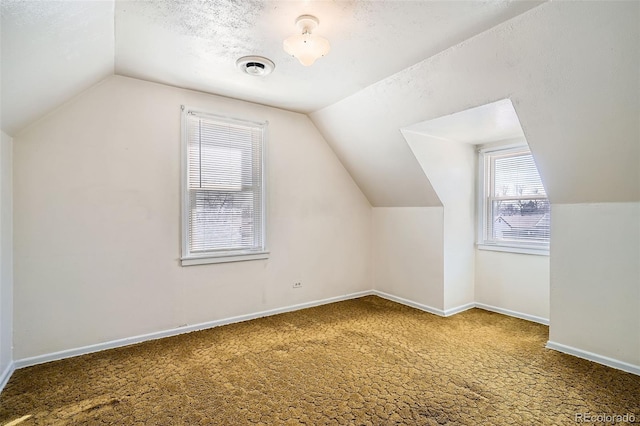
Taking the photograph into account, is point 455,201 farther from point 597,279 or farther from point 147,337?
point 147,337

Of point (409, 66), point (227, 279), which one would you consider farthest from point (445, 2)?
point (227, 279)

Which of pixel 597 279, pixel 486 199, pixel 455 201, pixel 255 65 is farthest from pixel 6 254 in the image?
pixel 486 199

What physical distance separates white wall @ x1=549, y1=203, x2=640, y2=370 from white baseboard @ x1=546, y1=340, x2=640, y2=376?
25mm

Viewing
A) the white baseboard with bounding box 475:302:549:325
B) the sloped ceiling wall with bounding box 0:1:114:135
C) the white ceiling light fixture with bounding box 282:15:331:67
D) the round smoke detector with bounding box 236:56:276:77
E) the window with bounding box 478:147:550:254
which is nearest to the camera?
the sloped ceiling wall with bounding box 0:1:114:135

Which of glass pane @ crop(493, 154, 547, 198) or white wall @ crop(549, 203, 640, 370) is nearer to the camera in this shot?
white wall @ crop(549, 203, 640, 370)

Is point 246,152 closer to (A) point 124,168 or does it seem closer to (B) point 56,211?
(A) point 124,168

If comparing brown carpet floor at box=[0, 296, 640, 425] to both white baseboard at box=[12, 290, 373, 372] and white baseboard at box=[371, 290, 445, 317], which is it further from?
white baseboard at box=[371, 290, 445, 317]

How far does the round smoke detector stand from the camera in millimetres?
2695

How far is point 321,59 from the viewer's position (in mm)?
2717

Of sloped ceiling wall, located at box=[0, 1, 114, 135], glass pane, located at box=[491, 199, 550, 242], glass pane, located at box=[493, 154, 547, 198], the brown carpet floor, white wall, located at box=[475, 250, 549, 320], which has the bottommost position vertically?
the brown carpet floor

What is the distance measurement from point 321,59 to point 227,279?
8.07 feet

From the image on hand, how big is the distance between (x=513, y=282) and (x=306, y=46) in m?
3.59

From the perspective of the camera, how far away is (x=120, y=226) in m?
3.06

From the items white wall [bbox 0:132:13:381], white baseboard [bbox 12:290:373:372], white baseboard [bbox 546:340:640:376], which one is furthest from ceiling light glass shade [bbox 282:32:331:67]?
white baseboard [bbox 546:340:640:376]
